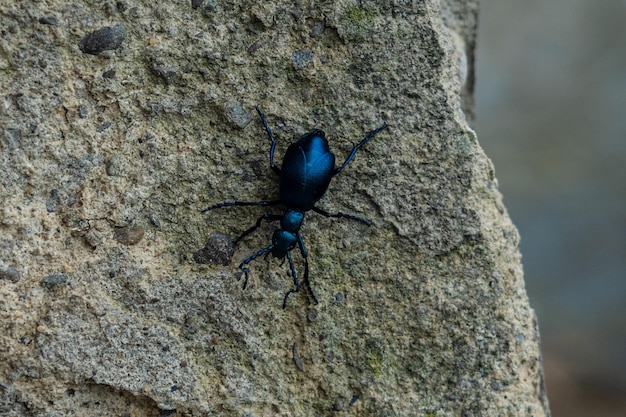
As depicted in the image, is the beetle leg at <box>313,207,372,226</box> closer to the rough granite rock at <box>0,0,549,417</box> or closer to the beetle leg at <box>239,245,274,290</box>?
the rough granite rock at <box>0,0,549,417</box>

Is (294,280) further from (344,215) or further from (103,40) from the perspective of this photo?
(103,40)

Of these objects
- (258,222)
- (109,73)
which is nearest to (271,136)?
(258,222)

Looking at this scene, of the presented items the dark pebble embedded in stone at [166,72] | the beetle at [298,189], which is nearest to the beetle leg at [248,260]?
the beetle at [298,189]

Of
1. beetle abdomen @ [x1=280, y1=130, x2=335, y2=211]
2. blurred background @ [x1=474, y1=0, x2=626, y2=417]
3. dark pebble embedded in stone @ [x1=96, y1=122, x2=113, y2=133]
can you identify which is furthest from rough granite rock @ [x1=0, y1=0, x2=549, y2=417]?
blurred background @ [x1=474, y1=0, x2=626, y2=417]

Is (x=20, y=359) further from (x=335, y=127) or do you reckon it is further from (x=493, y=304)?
(x=493, y=304)

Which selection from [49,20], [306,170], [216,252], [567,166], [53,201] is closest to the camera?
[49,20]

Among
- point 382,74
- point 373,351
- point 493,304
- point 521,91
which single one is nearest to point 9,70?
point 382,74
